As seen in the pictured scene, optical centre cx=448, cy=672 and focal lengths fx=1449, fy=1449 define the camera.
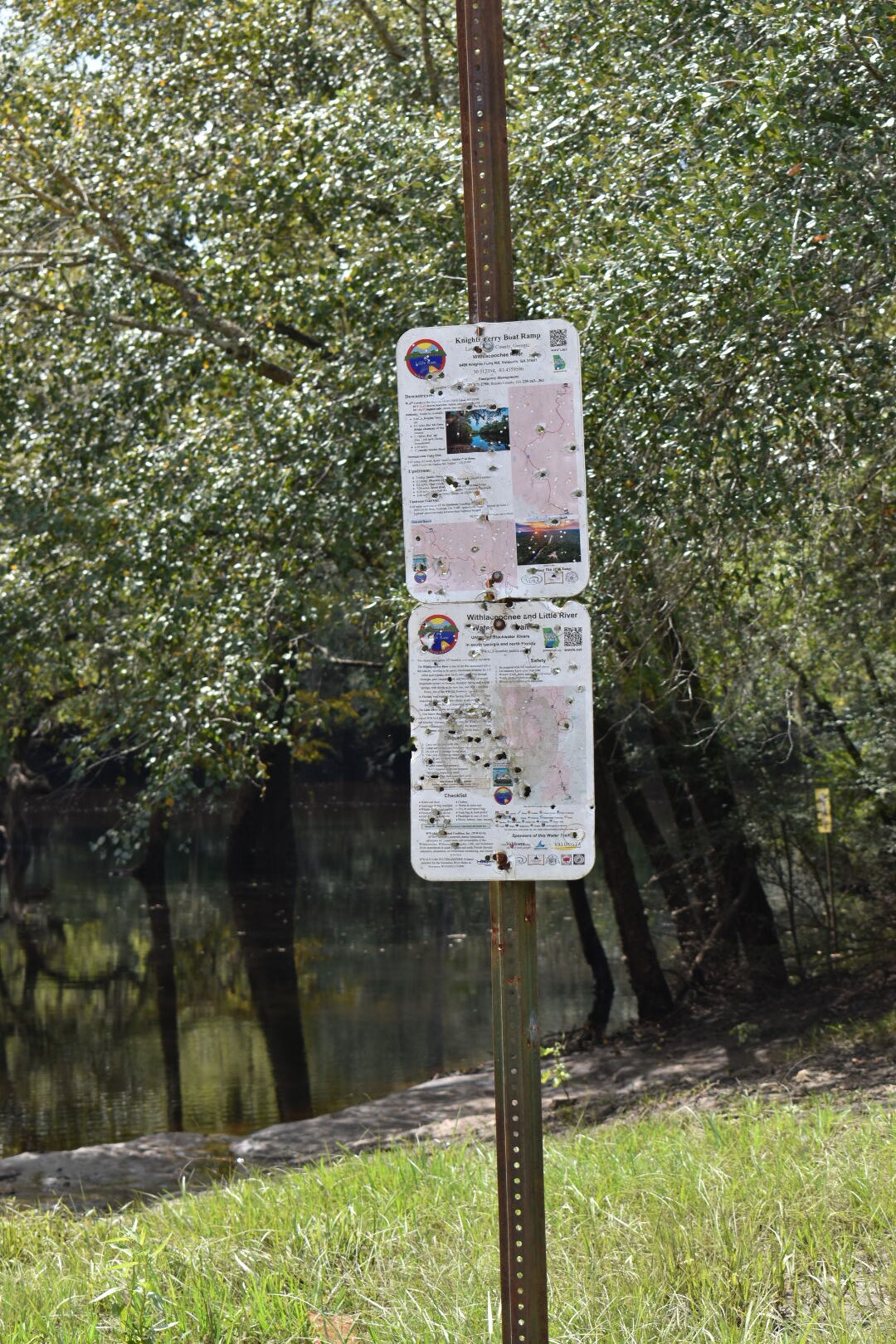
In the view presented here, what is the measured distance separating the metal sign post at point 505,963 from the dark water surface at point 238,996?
9269 millimetres

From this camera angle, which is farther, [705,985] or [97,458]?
[705,985]

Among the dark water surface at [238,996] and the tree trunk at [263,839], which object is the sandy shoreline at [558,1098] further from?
the tree trunk at [263,839]

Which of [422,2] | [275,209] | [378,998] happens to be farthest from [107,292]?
[378,998]

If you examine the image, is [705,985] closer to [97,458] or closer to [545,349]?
[97,458]

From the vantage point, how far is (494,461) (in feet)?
9.06

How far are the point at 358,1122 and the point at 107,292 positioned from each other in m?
6.09

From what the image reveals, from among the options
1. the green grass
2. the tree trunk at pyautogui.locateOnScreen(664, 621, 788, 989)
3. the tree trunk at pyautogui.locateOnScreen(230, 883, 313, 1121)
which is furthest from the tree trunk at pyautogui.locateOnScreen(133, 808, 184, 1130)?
the green grass

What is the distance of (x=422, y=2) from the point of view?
9.84 m

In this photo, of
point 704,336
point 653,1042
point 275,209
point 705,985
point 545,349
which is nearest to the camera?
point 545,349

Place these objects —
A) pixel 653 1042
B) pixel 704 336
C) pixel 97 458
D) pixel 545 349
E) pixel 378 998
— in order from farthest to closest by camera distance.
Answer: pixel 378 998 → pixel 653 1042 → pixel 97 458 → pixel 704 336 → pixel 545 349

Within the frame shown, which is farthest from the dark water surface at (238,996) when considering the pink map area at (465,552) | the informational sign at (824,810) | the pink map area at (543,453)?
the pink map area at (543,453)

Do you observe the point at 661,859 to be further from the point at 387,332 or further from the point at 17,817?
the point at 17,817

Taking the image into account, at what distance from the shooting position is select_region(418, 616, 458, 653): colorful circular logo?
9.11 feet

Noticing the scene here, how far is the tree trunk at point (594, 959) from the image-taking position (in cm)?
1388
